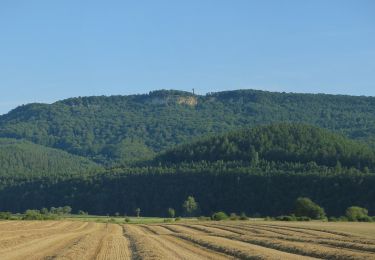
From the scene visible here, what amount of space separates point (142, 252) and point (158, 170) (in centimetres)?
14613

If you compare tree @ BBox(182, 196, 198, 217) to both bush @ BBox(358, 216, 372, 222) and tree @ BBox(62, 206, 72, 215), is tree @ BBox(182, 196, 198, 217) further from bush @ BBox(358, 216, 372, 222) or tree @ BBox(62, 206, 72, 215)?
bush @ BBox(358, 216, 372, 222)

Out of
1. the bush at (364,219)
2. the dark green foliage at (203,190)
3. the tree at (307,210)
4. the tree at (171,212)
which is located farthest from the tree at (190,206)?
the bush at (364,219)

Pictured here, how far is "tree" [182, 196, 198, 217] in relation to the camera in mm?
152500

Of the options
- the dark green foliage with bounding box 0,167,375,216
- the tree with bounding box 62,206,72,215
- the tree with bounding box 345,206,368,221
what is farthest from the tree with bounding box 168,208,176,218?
the tree with bounding box 345,206,368,221

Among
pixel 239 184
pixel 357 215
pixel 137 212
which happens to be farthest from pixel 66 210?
pixel 357 215

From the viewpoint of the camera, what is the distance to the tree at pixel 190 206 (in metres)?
152

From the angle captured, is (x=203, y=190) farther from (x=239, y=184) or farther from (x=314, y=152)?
(x=314, y=152)

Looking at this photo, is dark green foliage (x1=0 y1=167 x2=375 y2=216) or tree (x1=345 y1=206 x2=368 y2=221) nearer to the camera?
tree (x1=345 y1=206 x2=368 y2=221)

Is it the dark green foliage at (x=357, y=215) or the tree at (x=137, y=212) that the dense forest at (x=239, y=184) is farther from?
the dark green foliage at (x=357, y=215)

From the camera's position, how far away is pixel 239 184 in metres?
160

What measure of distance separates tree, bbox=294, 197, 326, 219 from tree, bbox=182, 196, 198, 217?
35.3m

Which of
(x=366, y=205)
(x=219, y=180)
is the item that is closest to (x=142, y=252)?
(x=366, y=205)

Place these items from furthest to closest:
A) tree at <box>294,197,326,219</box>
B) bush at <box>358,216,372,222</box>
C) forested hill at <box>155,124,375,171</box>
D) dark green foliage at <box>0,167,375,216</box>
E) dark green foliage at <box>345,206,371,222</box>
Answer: forested hill at <box>155,124,375,171</box> → dark green foliage at <box>0,167,375,216</box> → tree at <box>294,197,326,219</box> → dark green foliage at <box>345,206,371,222</box> → bush at <box>358,216,372,222</box>

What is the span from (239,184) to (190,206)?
12955 mm
